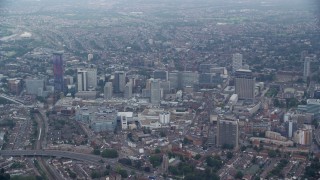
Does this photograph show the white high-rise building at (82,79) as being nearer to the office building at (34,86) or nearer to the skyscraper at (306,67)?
the office building at (34,86)

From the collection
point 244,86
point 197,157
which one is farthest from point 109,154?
point 244,86

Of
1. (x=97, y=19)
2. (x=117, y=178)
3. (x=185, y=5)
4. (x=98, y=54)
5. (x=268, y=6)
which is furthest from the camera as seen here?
(x=185, y=5)

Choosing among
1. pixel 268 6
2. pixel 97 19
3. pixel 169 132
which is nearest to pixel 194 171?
pixel 169 132

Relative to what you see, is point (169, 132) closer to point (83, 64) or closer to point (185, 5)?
point (83, 64)

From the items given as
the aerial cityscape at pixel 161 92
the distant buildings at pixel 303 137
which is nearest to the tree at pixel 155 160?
the aerial cityscape at pixel 161 92

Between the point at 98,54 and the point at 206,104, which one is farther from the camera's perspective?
the point at 98,54

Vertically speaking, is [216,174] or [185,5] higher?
[185,5]

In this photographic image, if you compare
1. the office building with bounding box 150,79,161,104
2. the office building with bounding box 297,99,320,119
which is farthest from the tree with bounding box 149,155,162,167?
the office building with bounding box 150,79,161,104
